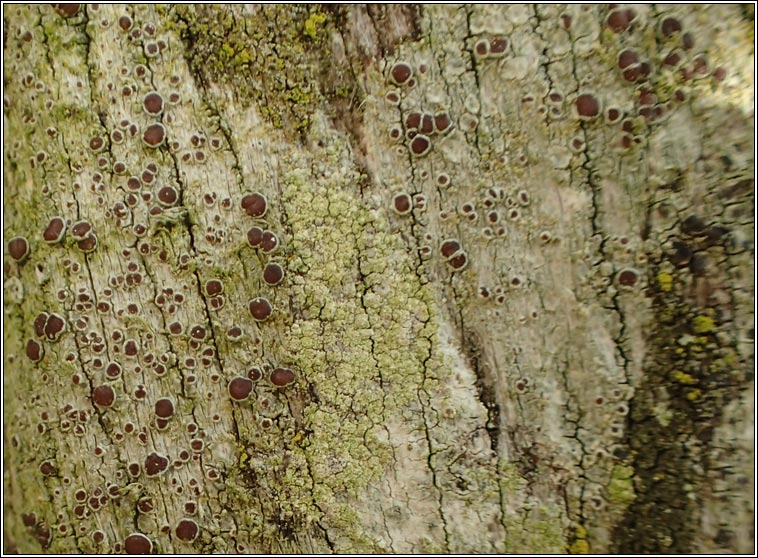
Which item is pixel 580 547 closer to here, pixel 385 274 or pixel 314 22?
pixel 385 274

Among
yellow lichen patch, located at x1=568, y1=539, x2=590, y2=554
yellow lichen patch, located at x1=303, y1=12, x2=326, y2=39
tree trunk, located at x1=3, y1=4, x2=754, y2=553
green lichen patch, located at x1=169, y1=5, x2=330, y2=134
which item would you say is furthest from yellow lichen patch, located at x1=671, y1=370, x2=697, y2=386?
yellow lichen patch, located at x1=303, y1=12, x2=326, y2=39

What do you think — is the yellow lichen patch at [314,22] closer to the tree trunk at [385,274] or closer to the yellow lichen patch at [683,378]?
the tree trunk at [385,274]

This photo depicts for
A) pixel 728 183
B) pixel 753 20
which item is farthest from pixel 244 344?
pixel 753 20

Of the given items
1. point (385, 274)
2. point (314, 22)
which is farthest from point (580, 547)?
point (314, 22)

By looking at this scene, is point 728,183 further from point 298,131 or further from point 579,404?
point 298,131

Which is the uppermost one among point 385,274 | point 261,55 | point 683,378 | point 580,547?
point 261,55

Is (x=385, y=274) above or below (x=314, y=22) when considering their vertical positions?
below

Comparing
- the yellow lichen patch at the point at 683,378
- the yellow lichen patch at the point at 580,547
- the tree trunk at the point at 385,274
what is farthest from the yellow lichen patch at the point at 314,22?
the yellow lichen patch at the point at 580,547

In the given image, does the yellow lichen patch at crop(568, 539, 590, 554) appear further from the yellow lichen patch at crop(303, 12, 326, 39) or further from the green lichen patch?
the yellow lichen patch at crop(303, 12, 326, 39)
